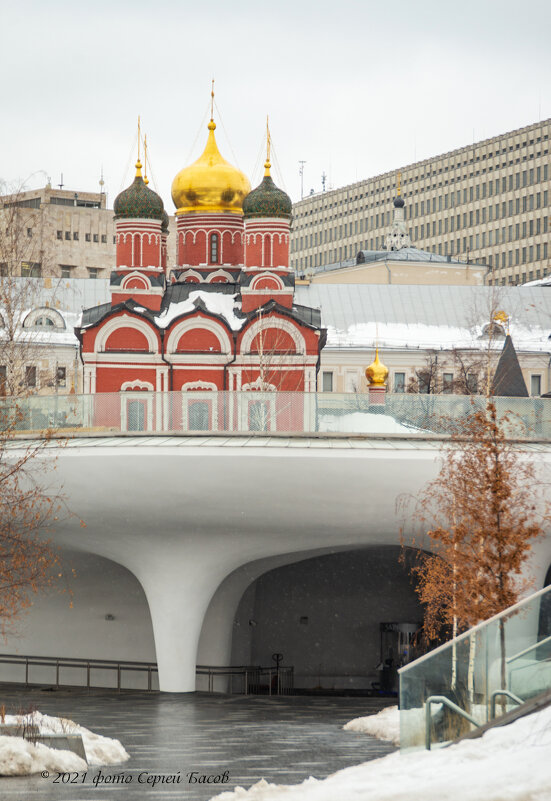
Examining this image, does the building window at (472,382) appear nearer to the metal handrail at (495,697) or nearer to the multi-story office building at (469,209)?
the metal handrail at (495,697)

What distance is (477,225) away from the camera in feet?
343

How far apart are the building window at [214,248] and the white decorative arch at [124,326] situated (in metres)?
6.11

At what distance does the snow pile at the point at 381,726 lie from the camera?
18.6 metres

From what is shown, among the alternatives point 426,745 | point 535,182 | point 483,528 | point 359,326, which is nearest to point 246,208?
point 359,326

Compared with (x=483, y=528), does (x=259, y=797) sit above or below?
below

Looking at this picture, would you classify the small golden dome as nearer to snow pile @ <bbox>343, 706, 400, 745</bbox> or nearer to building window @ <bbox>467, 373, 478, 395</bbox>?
snow pile @ <bbox>343, 706, 400, 745</bbox>

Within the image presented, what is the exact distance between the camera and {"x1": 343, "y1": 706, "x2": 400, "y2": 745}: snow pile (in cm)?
1863

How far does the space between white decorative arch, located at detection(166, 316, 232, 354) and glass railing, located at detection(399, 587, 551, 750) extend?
29.9 m

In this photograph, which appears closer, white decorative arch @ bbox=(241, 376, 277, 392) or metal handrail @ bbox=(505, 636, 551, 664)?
metal handrail @ bbox=(505, 636, 551, 664)

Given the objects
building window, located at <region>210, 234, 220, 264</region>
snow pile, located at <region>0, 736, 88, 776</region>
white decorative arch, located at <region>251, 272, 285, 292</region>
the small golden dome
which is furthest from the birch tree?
building window, located at <region>210, 234, 220, 264</region>

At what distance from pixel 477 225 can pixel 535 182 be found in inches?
264

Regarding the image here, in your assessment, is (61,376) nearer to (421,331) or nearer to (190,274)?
(190,274)

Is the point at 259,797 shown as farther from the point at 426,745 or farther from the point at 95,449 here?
the point at 95,449

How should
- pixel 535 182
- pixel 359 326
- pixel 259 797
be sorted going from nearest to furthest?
pixel 259 797 → pixel 359 326 → pixel 535 182
